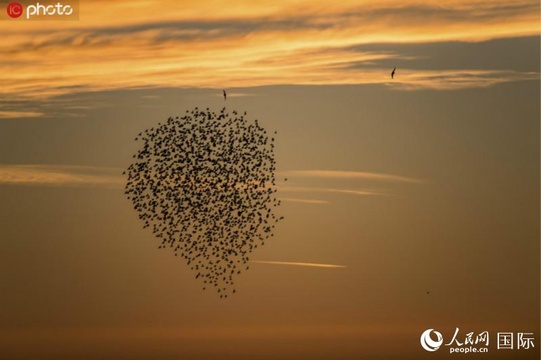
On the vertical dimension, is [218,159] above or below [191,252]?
above

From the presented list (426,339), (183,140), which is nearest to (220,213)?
(183,140)

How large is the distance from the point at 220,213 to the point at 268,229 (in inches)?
105

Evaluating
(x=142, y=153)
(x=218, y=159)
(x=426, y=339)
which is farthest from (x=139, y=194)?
(x=426, y=339)

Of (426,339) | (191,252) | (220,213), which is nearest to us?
(191,252)

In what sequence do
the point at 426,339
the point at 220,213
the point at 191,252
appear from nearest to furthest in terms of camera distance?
1. the point at 191,252
2. the point at 220,213
3. the point at 426,339

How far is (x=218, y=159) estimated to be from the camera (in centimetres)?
3425

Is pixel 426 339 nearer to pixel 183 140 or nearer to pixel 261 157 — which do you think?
pixel 261 157

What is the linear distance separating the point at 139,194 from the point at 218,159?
4.36 metres

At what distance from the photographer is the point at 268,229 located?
115ft

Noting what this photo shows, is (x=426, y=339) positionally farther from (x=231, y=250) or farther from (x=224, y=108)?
(x=224, y=108)

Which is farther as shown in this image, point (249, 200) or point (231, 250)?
point (249, 200)

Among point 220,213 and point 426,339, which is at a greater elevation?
point 220,213

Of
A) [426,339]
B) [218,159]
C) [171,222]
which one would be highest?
[218,159]

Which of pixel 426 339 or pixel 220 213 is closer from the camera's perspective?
pixel 220 213
